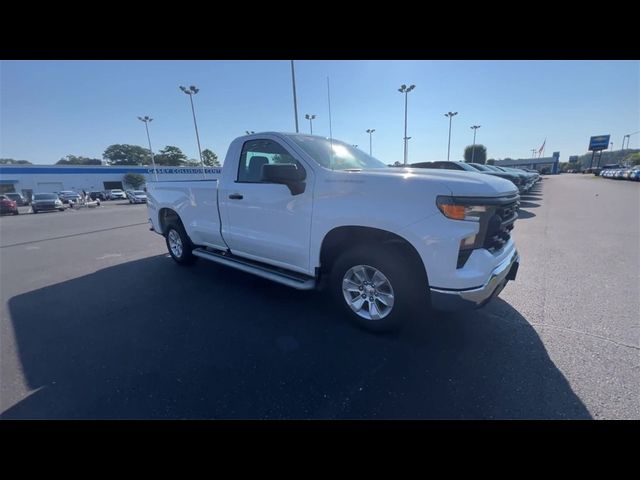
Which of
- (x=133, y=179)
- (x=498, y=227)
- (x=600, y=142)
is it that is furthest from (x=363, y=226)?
(x=600, y=142)

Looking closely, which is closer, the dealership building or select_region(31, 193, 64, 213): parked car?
select_region(31, 193, 64, 213): parked car

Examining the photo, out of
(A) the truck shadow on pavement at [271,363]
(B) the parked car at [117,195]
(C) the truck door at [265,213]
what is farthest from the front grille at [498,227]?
(B) the parked car at [117,195]

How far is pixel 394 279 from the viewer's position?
263cm

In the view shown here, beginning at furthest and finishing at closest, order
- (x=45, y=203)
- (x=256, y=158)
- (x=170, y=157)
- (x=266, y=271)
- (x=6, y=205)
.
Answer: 1. (x=170, y=157)
2. (x=45, y=203)
3. (x=6, y=205)
4. (x=256, y=158)
5. (x=266, y=271)

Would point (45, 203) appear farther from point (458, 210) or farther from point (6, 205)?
point (458, 210)

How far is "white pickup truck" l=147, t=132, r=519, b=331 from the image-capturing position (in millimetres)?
2342

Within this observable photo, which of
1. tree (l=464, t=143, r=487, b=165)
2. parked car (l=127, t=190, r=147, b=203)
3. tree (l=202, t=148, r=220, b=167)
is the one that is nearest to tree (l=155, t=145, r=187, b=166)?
tree (l=202, t=148, r=220, b=167)

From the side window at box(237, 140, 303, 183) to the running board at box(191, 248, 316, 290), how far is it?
1.18 metres

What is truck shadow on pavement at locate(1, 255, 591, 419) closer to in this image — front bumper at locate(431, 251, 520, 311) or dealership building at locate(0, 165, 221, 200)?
front bumper at locate(431, 251, 520, 311)

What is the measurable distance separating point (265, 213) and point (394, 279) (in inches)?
71.5
